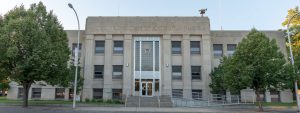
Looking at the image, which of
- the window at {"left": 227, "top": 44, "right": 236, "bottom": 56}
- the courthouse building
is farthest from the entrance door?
the window at {"left": 227, "top": 44, "right": 236, "bottom": 56}

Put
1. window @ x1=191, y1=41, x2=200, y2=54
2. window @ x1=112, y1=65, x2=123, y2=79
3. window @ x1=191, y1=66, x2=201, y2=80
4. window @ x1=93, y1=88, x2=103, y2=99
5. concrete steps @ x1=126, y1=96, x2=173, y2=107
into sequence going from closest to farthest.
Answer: concrete steps @ x1=126, y1=96, x2=173, y2=107
window @ x1=93, y1=88, x2=103, y2=99
window @ x1=112, y1=65, x2=123, y2=79
window @ x1=191, y1=66, x2=201, y2=80
window @ x1=191, y1=41, x2=200, y2=54

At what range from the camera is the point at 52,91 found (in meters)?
31.0

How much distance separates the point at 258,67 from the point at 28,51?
1919cm

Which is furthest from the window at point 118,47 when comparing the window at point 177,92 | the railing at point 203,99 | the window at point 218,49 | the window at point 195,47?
the window at point 218,49

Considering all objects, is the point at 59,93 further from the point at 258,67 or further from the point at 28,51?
the point at 258,67

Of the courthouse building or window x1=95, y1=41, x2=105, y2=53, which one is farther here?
window x1=95, y1=41, x2=105, y2=53

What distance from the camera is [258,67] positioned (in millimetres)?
18562

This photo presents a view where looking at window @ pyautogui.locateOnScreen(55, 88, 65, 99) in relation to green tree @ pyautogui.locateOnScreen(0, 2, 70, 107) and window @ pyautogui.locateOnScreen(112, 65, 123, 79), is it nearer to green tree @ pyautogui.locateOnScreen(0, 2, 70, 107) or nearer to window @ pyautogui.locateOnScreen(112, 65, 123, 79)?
window @ pyautogui.locateOnScreen(112, 65, 123, 79)

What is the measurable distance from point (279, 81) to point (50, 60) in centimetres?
1903

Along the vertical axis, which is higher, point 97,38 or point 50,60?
point 97,38

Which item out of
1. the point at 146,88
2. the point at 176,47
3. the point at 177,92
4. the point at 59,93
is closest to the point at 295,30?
the point at 176,47

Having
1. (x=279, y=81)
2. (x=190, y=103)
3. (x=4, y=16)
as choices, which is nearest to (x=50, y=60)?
(x=4, y=16)

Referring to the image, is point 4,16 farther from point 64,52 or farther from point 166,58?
point 166,58

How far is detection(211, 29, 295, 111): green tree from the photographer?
18.5 m
